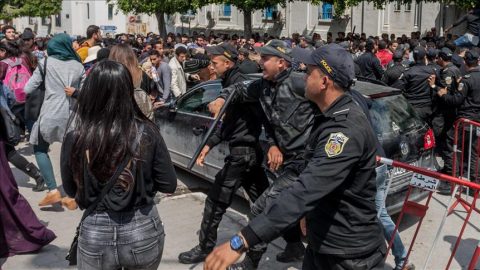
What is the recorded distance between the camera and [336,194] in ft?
9.29

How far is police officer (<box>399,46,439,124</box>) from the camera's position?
846 centimetres

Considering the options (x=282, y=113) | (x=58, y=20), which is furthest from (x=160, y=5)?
(x=58, y=20)

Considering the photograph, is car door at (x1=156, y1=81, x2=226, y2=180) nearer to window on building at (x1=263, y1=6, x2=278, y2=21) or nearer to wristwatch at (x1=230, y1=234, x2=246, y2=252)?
wristwatch at (x1=230, y1=234, x2=246, y2=252)

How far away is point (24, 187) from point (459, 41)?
778 cm

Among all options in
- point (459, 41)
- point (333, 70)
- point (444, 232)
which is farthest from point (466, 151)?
point (333, 70)

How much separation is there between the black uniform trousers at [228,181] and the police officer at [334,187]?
2080 millimetres

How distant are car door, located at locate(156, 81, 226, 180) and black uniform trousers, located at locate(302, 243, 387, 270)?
3834 millimetres

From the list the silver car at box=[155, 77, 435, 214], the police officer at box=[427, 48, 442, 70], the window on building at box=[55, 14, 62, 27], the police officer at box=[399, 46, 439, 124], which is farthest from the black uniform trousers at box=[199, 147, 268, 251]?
the window on building at box=[55, 14, 62, 27]

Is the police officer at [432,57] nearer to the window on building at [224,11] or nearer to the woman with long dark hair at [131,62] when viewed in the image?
the woman with long dark hair at [131,62]

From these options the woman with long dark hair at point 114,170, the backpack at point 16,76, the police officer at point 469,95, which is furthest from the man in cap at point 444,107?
the backpack at point 16,76

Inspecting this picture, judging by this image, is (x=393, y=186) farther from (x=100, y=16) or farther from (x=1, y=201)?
(x=100, y=16)

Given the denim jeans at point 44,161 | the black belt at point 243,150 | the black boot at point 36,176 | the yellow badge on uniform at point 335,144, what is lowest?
the black boot at point 36,176

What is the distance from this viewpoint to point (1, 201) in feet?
16.5

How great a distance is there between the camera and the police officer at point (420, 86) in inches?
333
